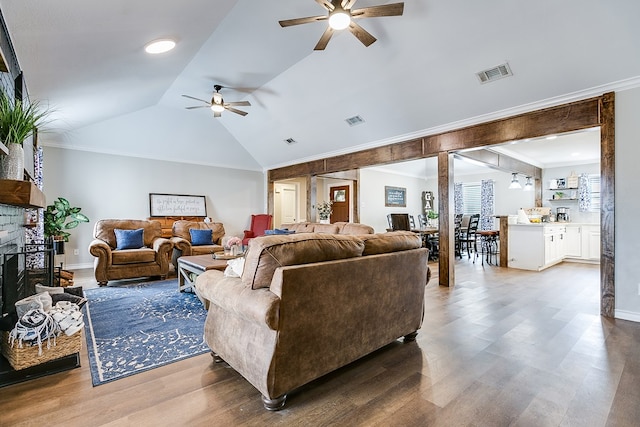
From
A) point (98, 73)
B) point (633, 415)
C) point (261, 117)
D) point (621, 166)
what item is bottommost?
point (633, 415)

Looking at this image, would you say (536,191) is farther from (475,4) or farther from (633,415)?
(633,415)

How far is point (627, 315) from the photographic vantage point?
3232 millimetres

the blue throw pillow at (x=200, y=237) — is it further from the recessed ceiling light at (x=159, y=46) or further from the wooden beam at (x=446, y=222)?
the wooden beam at (x=446, y=222)

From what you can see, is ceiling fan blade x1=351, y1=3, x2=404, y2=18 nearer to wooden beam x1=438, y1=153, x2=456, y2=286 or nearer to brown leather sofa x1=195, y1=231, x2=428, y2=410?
brown leather sofa x1=195, y1=231, x2=428, y2=410

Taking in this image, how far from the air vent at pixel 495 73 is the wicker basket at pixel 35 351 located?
186 inches

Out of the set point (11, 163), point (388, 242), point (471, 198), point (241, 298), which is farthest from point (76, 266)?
point (471, 198)

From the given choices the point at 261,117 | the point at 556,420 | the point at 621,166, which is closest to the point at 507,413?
the point at 556,420

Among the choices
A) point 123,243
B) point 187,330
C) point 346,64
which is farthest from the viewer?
point 123,243

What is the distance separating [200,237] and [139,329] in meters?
3.31

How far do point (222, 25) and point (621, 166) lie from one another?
4.56 meters

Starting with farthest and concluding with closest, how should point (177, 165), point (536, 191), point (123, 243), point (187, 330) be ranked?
point (536, 191) → point (177, 165) → point (123, 243) → point (187, 330)

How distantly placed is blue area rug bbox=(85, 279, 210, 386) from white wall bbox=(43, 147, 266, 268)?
103 inches

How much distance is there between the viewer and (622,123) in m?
3.28

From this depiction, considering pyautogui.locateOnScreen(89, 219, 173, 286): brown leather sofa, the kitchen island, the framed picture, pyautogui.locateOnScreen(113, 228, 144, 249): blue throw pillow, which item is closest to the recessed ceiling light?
pyautogui.locateOnScreen(89, 219, 173, 286): brown leather sofa
